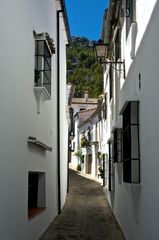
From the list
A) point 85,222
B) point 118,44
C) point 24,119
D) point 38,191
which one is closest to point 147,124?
point 24,119

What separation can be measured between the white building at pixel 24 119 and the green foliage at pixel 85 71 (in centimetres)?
3855

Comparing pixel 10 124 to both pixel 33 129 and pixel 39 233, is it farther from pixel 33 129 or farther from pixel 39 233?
pixel 39 233

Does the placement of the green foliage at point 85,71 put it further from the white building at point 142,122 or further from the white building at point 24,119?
the white building at point 142,122

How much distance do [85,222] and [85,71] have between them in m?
44.5

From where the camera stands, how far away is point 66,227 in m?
10.9

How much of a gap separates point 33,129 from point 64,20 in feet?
25.5

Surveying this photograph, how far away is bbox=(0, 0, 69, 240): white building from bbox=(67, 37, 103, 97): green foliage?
38.5 metres

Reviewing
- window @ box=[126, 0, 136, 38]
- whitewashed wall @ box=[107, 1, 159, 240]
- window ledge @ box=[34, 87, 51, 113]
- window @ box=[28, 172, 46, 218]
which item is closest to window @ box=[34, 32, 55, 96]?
window ledge @ box=[34, 87, 51, 113]

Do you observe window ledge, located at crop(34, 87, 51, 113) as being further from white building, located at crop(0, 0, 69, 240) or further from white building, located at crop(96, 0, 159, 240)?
white building, located at crop(96, 0, 159, 240)

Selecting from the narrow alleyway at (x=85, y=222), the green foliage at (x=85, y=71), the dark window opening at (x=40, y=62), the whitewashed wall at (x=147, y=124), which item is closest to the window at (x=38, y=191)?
the narrow alleyway at (x=85, y=222)

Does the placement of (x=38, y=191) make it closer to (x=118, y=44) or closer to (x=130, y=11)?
(x=118, y=44)

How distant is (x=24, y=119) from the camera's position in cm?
720

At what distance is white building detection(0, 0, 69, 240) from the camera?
5.70m

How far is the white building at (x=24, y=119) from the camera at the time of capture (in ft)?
18.7
